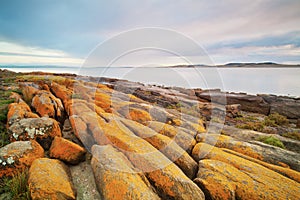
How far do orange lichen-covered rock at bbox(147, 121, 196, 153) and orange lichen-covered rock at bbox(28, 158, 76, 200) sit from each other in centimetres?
555

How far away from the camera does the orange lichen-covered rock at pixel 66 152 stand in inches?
293

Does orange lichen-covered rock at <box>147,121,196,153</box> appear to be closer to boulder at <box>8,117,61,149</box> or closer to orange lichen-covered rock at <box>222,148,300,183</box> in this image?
orange lichen-covered rock at <box>222,148,300,183</box>

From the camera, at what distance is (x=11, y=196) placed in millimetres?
5609

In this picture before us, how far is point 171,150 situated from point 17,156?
6568mm

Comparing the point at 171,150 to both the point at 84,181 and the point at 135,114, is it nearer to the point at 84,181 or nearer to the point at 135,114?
the point at 84,181

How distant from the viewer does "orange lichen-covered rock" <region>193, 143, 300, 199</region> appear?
5.98m

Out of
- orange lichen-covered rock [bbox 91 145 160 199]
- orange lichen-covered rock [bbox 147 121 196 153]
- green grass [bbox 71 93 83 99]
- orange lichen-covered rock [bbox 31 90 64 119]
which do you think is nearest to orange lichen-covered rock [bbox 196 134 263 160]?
orange lichen-covered rock [bbox 147 121 196 153]

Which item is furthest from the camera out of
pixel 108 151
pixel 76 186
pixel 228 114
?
pixel 228 114

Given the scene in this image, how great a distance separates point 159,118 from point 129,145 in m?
5.97

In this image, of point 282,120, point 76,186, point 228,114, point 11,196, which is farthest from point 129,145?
point 282,120

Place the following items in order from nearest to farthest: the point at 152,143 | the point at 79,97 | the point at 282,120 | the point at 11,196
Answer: the point at 11,196
the point at 152,143
the point at 79,97
the point at 282,120

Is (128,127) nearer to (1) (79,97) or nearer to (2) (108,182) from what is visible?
(2) (108,182)

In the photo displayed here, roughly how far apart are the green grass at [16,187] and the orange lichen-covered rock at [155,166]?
129 inches

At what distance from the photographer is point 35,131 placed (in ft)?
26.9
